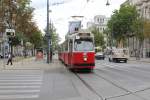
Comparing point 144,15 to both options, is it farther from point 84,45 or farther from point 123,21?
point 84,45

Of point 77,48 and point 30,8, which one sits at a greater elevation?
point 30,8

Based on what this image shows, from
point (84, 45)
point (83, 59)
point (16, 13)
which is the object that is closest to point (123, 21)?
point (16, 13)

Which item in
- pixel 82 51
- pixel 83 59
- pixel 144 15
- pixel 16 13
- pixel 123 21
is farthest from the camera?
pixel 123 21

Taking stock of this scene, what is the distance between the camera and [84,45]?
35156 millimetres

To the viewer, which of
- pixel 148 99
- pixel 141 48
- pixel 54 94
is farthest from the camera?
pixel 141 48

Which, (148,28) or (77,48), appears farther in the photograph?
(148,28)

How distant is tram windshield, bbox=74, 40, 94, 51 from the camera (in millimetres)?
35062

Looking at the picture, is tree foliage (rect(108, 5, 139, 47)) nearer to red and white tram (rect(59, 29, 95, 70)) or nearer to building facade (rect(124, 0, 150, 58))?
building facade (rect(124, 0, 150, 58))

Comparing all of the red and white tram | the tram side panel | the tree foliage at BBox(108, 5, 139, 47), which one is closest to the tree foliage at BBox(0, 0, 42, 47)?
the red and white tram

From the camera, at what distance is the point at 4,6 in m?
63.7

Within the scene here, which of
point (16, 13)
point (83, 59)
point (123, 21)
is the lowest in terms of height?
point (83, 59)

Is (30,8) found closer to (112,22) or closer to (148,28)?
(148,28)

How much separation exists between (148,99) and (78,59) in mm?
18523

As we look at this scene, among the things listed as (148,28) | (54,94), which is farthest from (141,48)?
(54,94)
